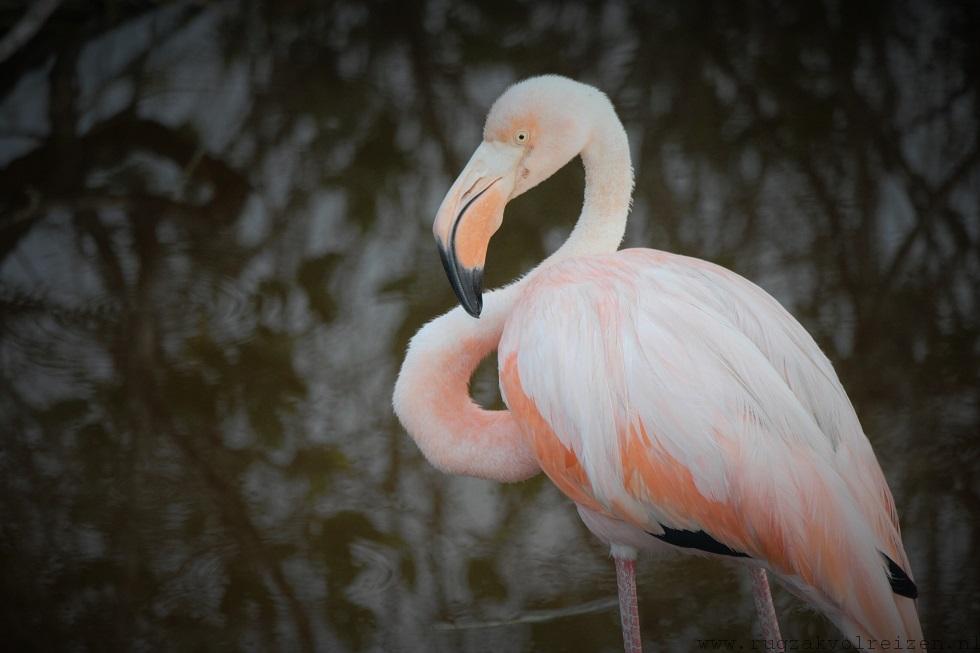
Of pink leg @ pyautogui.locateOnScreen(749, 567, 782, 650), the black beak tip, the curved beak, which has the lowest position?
pink leg @ pyautogui.locateOnScreen(749, 567, 782, 650)

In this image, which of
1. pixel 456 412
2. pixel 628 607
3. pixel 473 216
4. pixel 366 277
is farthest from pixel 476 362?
pixel 366 277

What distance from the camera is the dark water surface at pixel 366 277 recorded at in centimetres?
250

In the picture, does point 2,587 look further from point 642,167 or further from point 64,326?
point 642,167

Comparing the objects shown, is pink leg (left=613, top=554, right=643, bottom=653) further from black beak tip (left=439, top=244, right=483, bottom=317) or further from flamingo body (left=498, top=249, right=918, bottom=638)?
black beak tip (left=439, top=244, right=483, bottom=317)

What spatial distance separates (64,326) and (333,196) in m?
1.01

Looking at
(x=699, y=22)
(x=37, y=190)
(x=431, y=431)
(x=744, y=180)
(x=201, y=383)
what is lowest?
(x=431, y=431)

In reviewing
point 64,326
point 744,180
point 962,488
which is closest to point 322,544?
point 64,326

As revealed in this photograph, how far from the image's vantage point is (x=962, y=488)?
8.97 ft

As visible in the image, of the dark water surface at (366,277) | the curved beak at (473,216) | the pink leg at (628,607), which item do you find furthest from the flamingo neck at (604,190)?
the dark water surface at (366,277)

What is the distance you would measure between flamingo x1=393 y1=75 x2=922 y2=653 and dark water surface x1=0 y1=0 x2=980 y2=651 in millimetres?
631

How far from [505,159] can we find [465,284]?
0.25 m

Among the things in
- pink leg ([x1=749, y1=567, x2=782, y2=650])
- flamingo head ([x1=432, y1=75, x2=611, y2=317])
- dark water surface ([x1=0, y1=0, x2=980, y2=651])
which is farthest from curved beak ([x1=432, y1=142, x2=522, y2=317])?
dark water surface ([x1=0, y1=0, x2=980, y2=651])

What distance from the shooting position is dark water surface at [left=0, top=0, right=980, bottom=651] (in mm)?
2504

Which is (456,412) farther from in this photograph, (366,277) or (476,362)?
(366,277)
